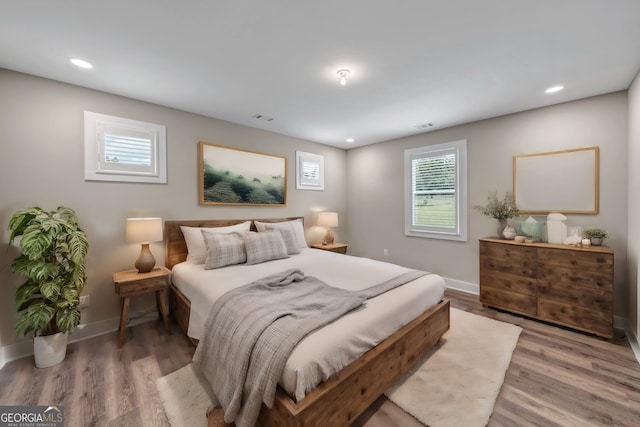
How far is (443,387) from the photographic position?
1.82m

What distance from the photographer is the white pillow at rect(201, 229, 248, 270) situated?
2.73 meters

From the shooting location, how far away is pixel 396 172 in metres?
4.55

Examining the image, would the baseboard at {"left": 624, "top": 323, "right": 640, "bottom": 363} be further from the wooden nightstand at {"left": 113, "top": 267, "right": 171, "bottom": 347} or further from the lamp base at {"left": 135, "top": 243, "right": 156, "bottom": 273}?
the lamp base at {"left": 135, "top": 243, "right": 156, "bottom": 273}

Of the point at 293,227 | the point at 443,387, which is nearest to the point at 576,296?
the point at 443,387

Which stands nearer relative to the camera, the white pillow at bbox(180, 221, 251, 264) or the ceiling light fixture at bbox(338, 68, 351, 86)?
the ceiling light fixture at bbox(338, 68, 351, 86)

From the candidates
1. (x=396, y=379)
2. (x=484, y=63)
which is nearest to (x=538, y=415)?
(x=396, y=379)

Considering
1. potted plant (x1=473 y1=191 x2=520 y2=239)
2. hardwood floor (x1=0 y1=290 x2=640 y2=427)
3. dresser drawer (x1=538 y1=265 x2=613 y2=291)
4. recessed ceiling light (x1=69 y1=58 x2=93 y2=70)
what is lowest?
hardwood floor (x1=0 y1=290 x2=640 y2=427)

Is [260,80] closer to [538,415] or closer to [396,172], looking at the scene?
[396,172]

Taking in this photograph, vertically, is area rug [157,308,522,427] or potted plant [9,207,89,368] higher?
potted plant [9,207,89,368]

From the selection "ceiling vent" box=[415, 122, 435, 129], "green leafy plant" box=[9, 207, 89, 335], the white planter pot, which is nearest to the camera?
"green leafy plant" box=[9, 207, 89, 335]

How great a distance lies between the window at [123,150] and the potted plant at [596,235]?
484cm

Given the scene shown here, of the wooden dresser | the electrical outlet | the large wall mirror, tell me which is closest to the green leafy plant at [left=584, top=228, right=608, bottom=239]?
the wooden dresser

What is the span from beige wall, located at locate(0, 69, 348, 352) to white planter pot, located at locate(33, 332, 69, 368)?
43 cm

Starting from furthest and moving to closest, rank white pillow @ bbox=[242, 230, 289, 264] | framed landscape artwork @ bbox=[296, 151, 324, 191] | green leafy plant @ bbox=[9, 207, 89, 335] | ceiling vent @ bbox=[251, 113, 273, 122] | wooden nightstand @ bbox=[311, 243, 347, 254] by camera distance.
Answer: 1. framed landscape artwork @ bbox=[296, 151, 324, 191]
2. wooden nightstand @ bbox=[311, 243, 347, 254]
3. ceiling vent @ bbox=[251, 113, 273, 122]
4. white pillow @ bbox=[242, 230, 289, 264]
5. green leafy plant @ bbox=[9, 207, 89, 335]
